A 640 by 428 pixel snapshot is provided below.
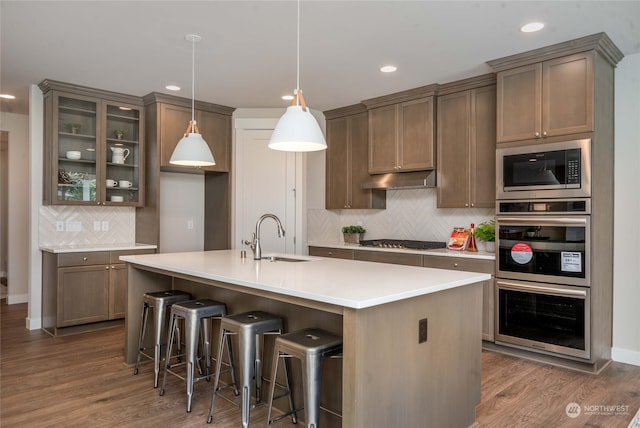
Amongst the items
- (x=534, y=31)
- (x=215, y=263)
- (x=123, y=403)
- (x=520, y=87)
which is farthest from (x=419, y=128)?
(x=123, y=403)

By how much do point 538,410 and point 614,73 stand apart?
277cm

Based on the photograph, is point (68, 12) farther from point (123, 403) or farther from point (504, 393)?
point (504, 393)

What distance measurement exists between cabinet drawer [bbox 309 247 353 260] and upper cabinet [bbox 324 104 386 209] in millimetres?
620

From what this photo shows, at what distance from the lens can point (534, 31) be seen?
3125 mm

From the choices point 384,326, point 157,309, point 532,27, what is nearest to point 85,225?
point 157,309

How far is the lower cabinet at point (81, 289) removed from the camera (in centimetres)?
427

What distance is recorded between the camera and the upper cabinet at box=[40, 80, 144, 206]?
14.8 feet

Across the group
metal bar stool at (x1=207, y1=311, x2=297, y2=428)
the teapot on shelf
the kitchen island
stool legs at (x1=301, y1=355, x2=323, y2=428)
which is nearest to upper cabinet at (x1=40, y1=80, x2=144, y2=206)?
the teapot on shelf

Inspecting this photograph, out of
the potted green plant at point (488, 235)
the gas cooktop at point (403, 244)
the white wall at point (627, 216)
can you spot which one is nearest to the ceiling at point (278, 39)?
the white wall at point (627, 216)

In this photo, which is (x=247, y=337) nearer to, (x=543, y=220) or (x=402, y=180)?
(x=543, y=220)

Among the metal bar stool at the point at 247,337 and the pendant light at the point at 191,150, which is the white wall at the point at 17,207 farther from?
the metal bar stool at the point at 247,337

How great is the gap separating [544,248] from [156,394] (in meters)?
3.07

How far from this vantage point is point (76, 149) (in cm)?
470

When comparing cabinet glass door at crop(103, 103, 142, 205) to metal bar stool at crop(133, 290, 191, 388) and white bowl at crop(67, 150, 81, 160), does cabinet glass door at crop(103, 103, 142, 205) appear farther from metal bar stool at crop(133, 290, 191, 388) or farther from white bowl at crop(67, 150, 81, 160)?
metal bar stool at crop(133, 290, 191, 388)
